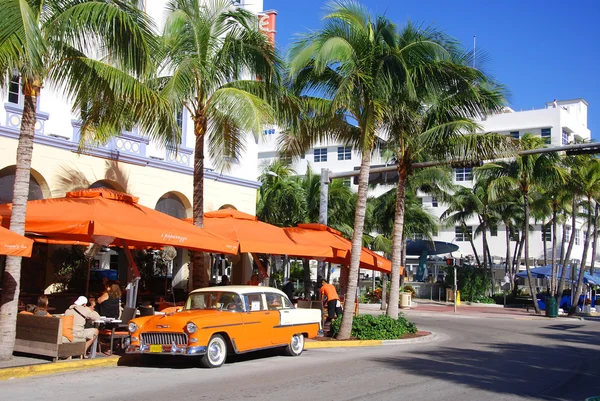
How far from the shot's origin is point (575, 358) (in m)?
16.6

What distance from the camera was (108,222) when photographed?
13148 mm

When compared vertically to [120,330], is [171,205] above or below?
above

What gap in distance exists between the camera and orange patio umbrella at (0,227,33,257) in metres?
10.9

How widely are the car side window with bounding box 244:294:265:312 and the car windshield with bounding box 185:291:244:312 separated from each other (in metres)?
0.23

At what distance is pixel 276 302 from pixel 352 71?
21.3 feet

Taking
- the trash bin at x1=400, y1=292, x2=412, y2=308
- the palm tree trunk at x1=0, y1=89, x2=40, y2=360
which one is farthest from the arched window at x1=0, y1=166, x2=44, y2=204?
the trash bin at x1=400, y1=292, x2=412, y2=308

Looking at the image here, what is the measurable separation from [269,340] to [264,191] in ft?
82.8

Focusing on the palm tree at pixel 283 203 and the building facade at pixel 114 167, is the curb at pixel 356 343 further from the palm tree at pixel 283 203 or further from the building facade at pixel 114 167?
the palm tree at pixel 283 203

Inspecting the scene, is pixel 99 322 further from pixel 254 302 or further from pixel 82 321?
pixel 254 302

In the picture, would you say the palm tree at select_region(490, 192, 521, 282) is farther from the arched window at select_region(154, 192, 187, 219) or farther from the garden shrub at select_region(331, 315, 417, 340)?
the garden shrub at select_region(331, 315, 417, 340)

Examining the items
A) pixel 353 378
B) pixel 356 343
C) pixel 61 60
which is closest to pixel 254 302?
pixel 353 378

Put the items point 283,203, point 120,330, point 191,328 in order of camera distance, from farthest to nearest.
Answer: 1. point 283,203
2. point 120,330
3. point 191,328

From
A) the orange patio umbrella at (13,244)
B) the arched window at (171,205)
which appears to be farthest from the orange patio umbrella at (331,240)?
the orange patio umbrella at (13,244)

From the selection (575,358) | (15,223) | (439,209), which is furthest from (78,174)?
(439,209)
